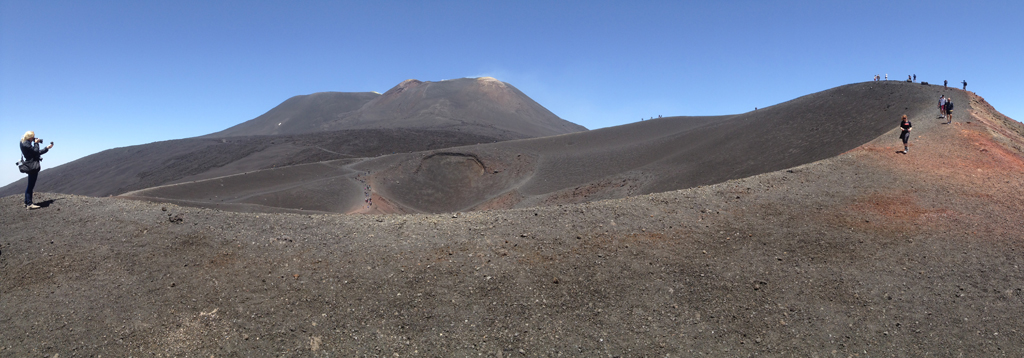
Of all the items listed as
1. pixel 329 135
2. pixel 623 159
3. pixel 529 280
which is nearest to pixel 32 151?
pixel 529 280

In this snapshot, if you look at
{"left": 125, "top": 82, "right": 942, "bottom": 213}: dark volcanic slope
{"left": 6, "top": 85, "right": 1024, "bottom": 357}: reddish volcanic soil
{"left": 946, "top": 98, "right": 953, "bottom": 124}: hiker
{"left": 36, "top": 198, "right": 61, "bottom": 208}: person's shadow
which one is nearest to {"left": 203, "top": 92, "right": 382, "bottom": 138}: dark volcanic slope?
{"left": 125, "top": 82, "right": 942, "bottom": 213}: dark volcanic slope

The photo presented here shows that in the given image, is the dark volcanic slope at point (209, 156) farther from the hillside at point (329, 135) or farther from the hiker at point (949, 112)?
the hiker at point (949, 112)

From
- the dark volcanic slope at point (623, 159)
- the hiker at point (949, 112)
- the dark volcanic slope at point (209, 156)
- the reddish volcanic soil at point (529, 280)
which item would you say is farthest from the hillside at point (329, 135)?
the hiker at point (949, 112)

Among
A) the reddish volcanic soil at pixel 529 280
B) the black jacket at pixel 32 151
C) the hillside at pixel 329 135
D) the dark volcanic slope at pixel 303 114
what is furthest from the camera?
the dark volcanic slope at pixel 303 114

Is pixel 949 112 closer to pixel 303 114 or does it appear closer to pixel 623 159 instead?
pixel 623 159

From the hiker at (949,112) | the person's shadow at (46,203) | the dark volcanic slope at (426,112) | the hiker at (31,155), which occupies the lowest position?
the person's shadow at (46,203)

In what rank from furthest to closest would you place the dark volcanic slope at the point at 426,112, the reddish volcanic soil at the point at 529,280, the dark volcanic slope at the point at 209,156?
the dark volcanic slope at the point at 426,112, the dark volcanic slope at the point at 209,156, the reddish volcanic soil at the point at 529,280
